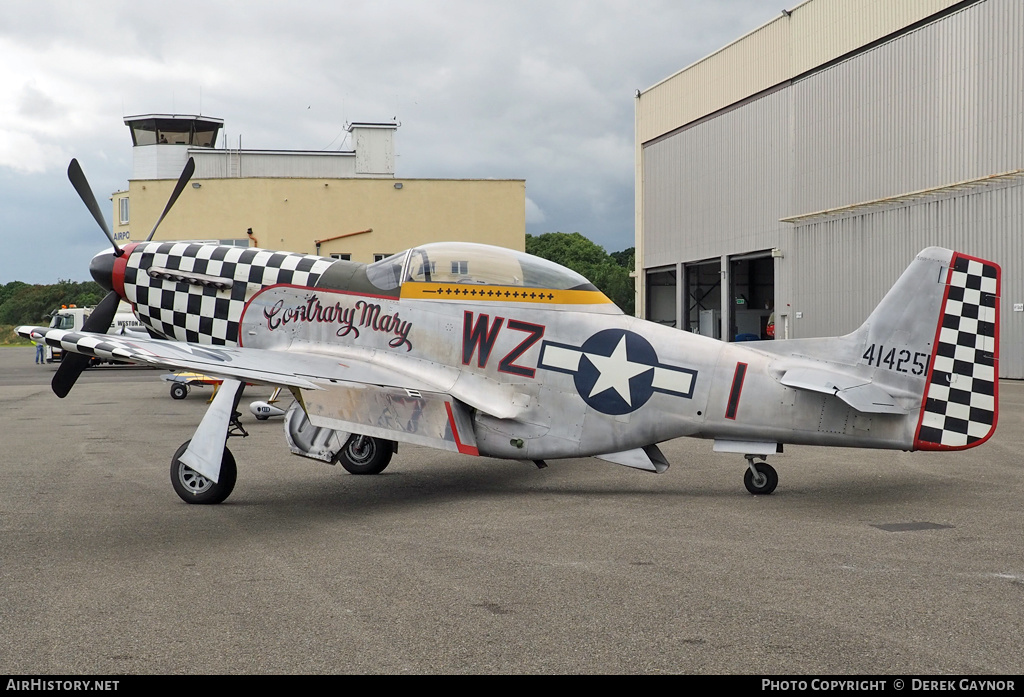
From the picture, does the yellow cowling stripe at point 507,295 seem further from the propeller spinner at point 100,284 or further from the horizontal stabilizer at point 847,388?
the propeller spinner at point 100,284

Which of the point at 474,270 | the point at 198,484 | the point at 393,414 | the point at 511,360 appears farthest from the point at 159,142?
the point at 393,414

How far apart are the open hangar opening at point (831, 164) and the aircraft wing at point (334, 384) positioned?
21.8 m

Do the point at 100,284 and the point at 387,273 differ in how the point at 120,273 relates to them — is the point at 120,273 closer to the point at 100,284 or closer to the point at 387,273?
the point at 100,284

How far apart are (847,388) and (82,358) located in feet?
23.2

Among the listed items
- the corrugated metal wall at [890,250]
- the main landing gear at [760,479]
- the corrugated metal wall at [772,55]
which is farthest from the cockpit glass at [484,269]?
the corrugated metal wall at [772,55]

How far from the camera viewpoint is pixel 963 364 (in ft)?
26.3

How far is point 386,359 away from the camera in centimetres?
906

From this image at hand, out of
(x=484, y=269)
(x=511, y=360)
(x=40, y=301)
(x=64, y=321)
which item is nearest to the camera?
(x=511, y=360)

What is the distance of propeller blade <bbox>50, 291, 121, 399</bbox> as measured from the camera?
9219 mm

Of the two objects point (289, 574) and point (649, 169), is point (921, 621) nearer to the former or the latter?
point (289, 574)

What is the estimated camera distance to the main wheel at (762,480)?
8.52 meters

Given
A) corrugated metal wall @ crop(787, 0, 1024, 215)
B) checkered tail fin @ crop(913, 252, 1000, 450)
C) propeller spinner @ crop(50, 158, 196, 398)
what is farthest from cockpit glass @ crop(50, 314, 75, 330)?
checkered tail fin @ crop(913, 252, 1000, 450)

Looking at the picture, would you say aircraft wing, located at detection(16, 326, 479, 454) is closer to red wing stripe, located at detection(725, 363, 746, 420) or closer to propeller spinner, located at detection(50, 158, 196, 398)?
propeller spinner, located at detection(50, 158, 196, 398)
